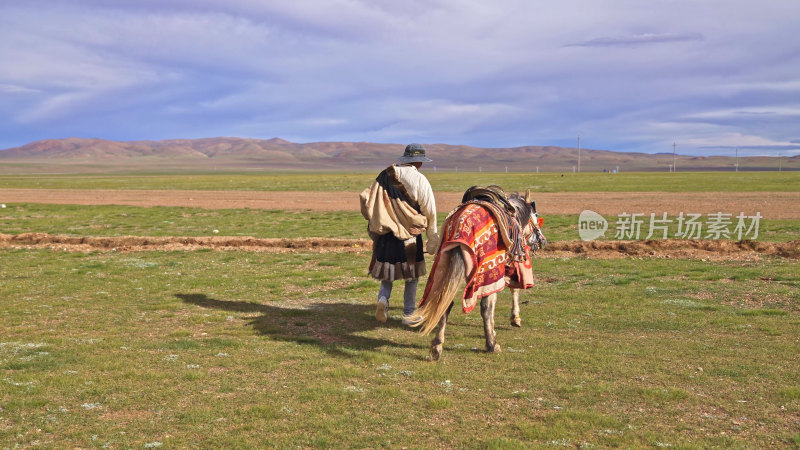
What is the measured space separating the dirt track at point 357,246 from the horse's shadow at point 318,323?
7118mm

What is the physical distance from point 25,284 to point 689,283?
1370cm

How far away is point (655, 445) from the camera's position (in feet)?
16.4

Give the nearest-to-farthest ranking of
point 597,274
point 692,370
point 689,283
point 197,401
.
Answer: point 197,401, point 692,370, point 689,283, point 597,274

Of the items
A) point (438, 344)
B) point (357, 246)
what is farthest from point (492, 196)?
point (357, 246)

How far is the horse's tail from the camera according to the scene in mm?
7305

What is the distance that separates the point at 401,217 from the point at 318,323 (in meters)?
2.29

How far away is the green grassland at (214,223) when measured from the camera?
22438mm

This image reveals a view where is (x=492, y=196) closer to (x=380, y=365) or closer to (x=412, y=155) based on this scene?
(x=412, y=155)

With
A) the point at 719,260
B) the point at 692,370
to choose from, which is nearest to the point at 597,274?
the point at 719,260

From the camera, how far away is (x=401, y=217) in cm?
862

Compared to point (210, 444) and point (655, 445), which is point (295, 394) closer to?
point (210, 444)

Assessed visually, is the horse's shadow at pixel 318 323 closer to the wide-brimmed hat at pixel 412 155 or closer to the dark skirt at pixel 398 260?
the dark skirt at pixel 398 260

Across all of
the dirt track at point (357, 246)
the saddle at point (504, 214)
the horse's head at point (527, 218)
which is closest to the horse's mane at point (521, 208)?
the horse's head at point (527, 218)

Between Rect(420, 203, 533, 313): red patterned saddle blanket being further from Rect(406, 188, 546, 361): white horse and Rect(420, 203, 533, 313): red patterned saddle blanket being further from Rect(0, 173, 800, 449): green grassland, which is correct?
Rect(0, 173, 800, 449): green grassland
